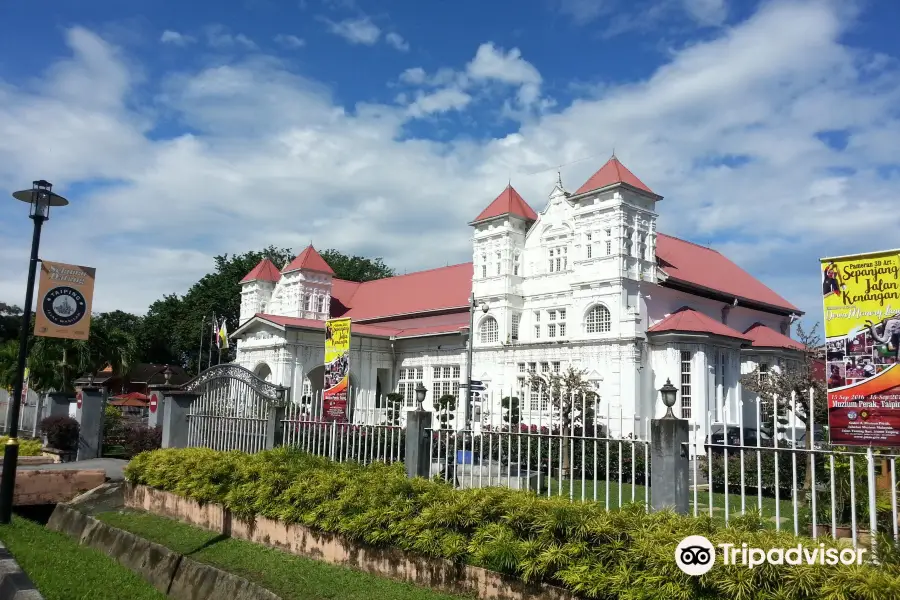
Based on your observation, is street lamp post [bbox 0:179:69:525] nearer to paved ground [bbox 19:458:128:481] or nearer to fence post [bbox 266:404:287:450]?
fence post [bbox 266:404:287:450]

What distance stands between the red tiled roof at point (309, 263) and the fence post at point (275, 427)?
30.5m

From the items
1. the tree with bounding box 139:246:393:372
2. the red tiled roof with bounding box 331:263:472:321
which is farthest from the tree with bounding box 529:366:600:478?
the tree with bounding box 139:246:393:372

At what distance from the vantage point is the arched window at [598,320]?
91.5ft

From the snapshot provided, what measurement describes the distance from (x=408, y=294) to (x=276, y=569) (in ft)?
109

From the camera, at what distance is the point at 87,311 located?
12070 mm

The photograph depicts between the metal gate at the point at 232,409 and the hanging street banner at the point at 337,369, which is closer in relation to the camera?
the metal gate at the point at 232,409

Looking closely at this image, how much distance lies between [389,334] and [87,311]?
83.1ft

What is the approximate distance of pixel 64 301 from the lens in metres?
11.8

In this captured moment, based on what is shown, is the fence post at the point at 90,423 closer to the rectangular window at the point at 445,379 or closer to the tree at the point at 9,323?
the rectangular window at the point at 445,379

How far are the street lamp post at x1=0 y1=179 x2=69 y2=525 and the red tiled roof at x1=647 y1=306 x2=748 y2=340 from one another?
21360 millimetres

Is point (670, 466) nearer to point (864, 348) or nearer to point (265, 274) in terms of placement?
point (864, 348)

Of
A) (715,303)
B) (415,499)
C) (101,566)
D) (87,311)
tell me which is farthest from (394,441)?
(715,303)

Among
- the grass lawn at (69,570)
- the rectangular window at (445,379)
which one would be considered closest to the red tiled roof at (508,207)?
the rectangular window at (445,379)

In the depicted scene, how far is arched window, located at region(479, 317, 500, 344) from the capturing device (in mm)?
32266
